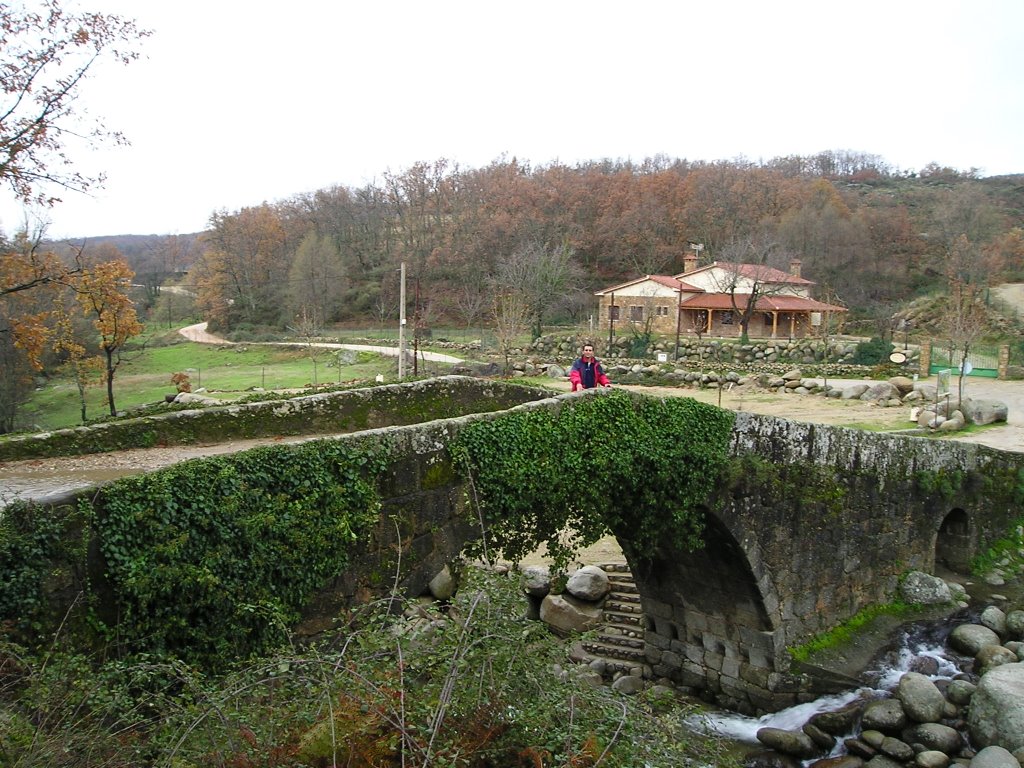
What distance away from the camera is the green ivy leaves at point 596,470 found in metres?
7.12

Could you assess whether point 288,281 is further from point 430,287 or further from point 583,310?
point 583,310

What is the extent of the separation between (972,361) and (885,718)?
30.8m

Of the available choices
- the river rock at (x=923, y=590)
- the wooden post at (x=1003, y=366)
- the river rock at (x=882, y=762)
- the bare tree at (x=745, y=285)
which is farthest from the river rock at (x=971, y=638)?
the bare tree at (x=745, y=285)

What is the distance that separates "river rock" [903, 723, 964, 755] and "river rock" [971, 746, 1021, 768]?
0.56 meters

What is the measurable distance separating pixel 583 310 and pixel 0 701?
51.6 m

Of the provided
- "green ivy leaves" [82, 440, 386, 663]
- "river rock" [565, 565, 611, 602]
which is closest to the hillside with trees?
"river rock" [565, 565, 611, 602]

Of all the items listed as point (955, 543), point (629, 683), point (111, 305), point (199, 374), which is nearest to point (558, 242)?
point (199, 374)

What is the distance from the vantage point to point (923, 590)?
1238cm

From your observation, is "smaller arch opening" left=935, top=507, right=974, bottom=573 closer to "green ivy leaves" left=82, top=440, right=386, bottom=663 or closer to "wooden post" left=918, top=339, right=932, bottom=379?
"green ivy leaves" left=82, top=440, right=386, bottom=663

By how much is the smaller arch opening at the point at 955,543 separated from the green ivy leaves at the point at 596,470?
706cm

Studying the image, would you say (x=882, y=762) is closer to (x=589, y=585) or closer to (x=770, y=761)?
(x=770, y=761)

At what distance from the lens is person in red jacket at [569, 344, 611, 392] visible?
9812 mm

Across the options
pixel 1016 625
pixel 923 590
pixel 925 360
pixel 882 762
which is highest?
pixel 925 360

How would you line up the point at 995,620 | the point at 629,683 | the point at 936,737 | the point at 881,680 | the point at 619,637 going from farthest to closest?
the point at 619,637 < the point at 995,620 < the point at 629,683 < the point at 881,680 < the point at 936,737
